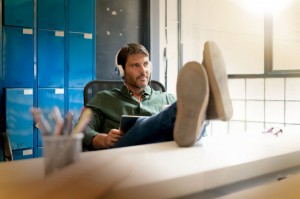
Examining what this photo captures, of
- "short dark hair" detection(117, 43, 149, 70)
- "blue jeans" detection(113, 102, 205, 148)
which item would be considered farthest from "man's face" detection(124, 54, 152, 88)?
"blue jeans" detection(113, 102, 205, 148)

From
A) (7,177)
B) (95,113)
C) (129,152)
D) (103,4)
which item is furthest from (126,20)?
(7,177)

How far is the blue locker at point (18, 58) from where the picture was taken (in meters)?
2.90

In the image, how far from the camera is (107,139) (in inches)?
61.1

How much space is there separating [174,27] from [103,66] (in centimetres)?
91

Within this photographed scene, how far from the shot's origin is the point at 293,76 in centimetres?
260

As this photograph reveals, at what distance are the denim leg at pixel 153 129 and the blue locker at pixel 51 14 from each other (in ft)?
6.82

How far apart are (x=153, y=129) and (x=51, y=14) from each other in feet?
7.35

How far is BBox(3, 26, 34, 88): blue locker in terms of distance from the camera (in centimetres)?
290

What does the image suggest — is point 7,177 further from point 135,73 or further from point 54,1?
point 54,1

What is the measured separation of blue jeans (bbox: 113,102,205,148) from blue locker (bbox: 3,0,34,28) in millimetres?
1998

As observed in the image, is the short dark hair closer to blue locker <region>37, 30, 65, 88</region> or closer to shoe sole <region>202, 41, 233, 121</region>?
shoe sole <region>202, 41, 233, 121</region>

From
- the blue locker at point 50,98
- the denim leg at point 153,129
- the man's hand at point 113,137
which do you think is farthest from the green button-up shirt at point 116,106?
the blue locker at point 50,98

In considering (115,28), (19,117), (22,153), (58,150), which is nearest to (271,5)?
(115,28)

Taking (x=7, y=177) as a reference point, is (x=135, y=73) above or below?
above
